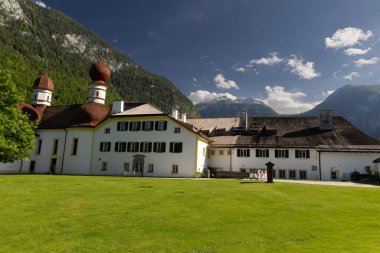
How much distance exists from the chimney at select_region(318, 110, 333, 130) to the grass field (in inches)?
1173

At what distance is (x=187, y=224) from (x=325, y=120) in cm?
3924

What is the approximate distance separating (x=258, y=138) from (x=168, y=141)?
13467 millimetres

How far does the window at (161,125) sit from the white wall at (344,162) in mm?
20898

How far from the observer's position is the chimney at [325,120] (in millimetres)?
43375

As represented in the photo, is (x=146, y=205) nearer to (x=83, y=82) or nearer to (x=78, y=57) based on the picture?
(x=83, y=82)

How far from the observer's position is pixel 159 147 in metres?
39.8

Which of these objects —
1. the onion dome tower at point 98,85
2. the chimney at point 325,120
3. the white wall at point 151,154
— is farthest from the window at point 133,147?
the chimney at point 325,120

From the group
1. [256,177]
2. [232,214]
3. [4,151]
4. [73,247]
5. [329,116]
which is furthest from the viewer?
[329,116]

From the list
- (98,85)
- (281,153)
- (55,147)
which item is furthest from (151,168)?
(98,85)

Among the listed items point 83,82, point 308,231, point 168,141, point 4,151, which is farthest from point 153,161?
point 83,82

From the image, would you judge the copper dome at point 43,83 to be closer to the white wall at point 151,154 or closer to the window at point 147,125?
the white wall at point 151,154

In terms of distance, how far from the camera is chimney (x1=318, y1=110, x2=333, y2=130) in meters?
43.4

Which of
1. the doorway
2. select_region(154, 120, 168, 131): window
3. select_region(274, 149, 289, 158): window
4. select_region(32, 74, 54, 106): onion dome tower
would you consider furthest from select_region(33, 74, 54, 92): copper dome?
select_region(274, 149, 289, 158): window

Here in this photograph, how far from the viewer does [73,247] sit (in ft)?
25.4
